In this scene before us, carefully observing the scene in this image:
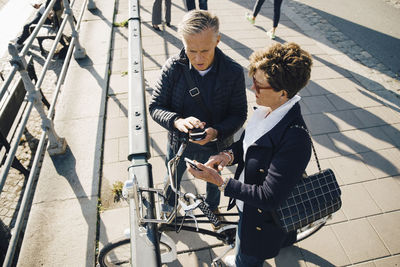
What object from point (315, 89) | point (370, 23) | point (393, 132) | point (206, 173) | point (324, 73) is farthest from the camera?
point (370, 23)

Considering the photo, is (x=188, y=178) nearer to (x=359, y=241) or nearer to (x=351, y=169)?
(x=359, y=241)

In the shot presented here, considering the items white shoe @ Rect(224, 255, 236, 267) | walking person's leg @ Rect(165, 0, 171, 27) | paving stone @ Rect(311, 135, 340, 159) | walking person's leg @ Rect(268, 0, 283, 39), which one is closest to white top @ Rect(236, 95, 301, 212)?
white shoe @ Rect(224, 255, 236, 267)

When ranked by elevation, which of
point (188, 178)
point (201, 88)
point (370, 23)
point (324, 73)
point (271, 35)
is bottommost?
point (188, 178)

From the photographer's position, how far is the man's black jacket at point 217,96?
Result: 212cm

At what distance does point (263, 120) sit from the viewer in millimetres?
1788

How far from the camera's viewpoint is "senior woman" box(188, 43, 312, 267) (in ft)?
5.21

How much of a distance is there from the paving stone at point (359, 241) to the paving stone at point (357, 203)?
0.36 feet

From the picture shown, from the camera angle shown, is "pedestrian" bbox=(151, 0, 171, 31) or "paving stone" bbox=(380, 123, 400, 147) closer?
"paving stone" bbox=(380, 123, 400, 147)

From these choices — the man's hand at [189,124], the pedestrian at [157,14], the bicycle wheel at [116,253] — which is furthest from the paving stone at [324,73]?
the bicycle wheel at [116,253]

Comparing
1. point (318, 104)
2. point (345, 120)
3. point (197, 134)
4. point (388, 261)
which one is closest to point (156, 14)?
point (318, 104)

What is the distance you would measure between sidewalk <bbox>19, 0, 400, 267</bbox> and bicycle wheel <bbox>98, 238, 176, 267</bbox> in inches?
14.1

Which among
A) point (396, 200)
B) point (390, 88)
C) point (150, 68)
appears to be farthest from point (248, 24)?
point (396, 200)

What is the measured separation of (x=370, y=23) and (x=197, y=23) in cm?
785

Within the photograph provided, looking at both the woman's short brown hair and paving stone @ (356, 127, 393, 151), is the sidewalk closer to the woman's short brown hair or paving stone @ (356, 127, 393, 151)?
paving stone @ (356, 127, 393, 151)
